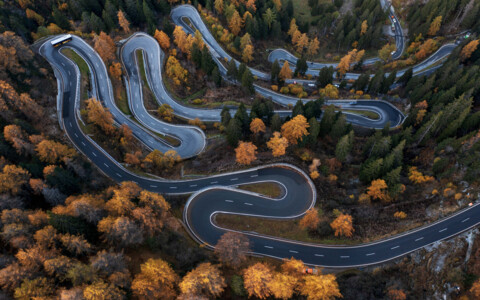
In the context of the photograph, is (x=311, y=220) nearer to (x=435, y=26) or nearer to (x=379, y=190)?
(x=379, y=190)

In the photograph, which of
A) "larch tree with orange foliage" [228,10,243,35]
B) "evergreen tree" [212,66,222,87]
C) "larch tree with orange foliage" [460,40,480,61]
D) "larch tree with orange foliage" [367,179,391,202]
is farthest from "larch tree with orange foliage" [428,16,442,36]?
"evergreen tree" [212,66,222,87]

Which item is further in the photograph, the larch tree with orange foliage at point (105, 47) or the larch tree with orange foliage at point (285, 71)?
the larch tree with orange foliage at point (285, 71)

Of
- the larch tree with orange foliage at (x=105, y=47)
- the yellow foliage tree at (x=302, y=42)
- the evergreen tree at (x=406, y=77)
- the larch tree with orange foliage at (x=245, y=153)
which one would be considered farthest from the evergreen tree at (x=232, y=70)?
the evergreen tree at (x=406, y=77)

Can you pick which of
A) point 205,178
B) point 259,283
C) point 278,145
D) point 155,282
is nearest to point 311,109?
point 278,145

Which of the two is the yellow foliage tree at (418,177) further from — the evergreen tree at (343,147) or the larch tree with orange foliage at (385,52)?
the larch tree with orange foliage at (385,52)

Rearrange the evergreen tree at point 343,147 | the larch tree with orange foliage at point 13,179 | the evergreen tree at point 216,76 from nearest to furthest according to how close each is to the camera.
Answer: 1. the larch tree with orange foliage at point 13,179
2. the evergreen tree at point 343,147
3. the evergreen tree at point 216,76

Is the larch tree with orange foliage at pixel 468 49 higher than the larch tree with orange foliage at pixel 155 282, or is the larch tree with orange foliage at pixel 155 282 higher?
the larch tree with orange foliage at pixel 468 49
